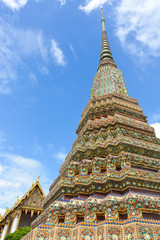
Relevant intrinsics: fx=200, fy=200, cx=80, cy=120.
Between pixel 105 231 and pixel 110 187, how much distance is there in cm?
196

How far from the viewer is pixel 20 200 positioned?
2173cm

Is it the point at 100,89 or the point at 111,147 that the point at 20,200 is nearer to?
the point at 100,89

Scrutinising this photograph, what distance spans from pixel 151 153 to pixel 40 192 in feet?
58.0

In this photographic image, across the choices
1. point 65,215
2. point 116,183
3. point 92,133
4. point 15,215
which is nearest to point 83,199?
point 65,215

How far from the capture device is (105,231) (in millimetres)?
5750

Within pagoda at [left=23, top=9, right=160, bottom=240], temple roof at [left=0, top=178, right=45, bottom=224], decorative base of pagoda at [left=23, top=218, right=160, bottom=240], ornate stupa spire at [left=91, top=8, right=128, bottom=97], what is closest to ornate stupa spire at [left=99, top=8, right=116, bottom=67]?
ornate stupa spire at [left=91, top=8, right=128, bottom=97]

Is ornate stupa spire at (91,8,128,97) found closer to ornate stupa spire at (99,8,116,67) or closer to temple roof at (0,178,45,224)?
ornate stupa spire at (99,8,116,67)

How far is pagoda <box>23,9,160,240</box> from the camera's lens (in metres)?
5.96

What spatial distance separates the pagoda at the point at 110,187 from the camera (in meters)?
5.96

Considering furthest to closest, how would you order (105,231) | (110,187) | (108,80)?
(108,80), (110,187), (105,231)

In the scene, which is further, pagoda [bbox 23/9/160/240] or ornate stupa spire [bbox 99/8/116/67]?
ornate stupa spire [bbox 99/8/116/67]

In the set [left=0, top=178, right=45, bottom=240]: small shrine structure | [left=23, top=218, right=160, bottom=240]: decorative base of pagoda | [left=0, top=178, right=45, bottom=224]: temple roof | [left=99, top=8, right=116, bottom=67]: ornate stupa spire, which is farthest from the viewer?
[left=0, top=178, right=45, bottom=224]: temple roof

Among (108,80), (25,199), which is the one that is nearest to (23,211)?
(25,199)

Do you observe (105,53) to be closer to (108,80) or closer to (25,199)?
(108,80)
